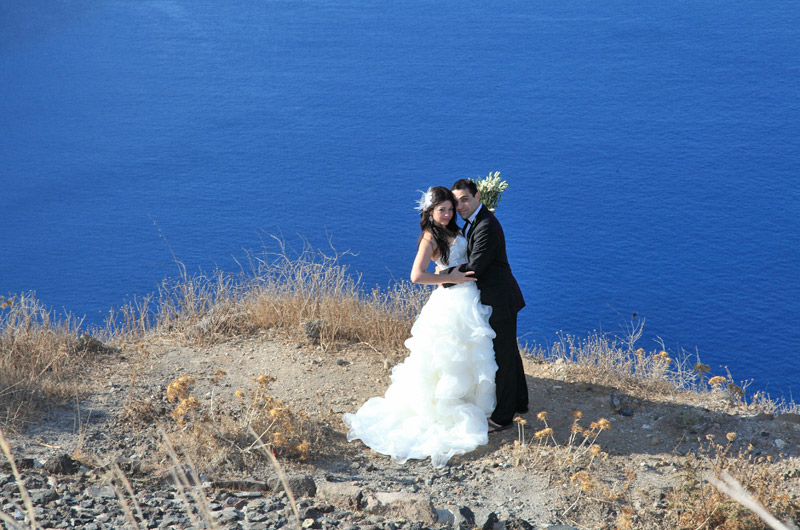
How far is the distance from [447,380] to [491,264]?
0.77 meters

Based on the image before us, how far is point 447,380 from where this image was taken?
4730 millimetres

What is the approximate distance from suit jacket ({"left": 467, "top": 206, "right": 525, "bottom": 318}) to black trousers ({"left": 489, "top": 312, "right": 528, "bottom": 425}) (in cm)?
6

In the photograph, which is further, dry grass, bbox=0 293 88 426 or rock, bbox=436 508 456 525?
dry grass, bbox=0 293 88 426

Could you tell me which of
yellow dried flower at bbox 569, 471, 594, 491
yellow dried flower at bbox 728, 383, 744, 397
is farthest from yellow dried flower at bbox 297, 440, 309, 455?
yellow dried flower at bbox 728, 383, 744, 397

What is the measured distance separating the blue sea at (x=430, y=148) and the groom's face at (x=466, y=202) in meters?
7.43

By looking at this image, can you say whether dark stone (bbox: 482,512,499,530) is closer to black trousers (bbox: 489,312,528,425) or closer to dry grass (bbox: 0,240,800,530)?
dry grass (bbox: 0,240,800,530)

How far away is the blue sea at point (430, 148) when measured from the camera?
578 inches

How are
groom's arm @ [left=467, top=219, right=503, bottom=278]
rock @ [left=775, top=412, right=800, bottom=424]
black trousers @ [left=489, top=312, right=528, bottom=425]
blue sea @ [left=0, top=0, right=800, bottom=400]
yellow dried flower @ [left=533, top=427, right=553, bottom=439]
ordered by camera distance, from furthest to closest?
blue sea @ [left=0, top=0, right=800, bottom=400] < rock @ [left=775, top=412, right=800, bottom=424] < black trousers @ [left=489, top=312, right=528, bottom=425] < groom's arm @ [left=467, top=219, right=503, bottom=278] < yellow dried flower @ [left=533, top=427, right=553, bottom=439]

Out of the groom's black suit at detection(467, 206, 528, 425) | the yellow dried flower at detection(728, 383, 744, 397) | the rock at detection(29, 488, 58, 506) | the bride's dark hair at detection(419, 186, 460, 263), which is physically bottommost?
the rock at detection(29, 488, 58, 506)

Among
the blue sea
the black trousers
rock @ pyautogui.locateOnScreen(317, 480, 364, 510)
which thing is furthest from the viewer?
the blue sea

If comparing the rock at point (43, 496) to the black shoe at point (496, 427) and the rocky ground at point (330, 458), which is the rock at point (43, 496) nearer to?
the rocky ground at point (330, 458)

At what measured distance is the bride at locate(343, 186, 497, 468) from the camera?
4.68 meters

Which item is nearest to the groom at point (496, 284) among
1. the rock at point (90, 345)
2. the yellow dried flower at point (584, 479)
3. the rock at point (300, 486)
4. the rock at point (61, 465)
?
the yellow dried flower at point (584, 479)

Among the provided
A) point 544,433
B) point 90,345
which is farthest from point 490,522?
point 90,345
